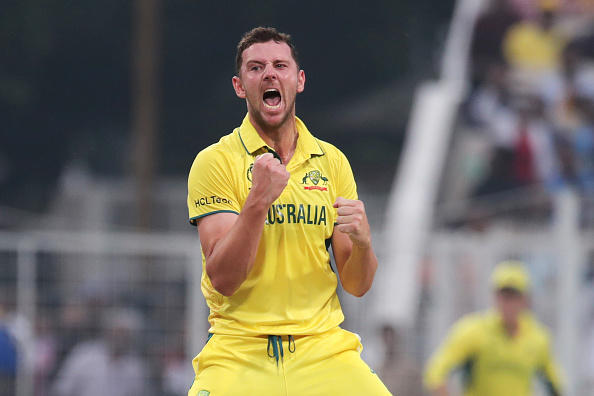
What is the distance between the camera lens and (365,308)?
35.6 ft

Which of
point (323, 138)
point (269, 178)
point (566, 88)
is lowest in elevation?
point (269, 178)

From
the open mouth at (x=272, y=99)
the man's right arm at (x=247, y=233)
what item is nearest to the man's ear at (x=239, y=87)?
the open mouth at (x=272, y=99)

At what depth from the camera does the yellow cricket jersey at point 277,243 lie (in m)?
4.13

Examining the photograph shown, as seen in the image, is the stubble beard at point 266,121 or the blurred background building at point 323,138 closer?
the stubble beard at point 266,121

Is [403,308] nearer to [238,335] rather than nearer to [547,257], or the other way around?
[547,257]

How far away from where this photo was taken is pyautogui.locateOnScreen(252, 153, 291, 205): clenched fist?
3.87 m

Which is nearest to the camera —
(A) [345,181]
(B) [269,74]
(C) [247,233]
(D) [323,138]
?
(C) [247,233]

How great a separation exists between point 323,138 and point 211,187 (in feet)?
70.1

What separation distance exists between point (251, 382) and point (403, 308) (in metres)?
7.10

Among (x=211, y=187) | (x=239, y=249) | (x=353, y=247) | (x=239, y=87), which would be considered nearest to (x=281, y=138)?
(x=239, y=87)

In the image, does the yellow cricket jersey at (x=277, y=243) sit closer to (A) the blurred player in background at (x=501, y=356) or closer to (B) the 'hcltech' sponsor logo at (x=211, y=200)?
(B) the 'hcltech' sponsor logo at (x=211, y=200)

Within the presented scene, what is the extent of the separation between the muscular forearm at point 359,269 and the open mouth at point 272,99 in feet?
2.03

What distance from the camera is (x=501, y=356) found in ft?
28.6

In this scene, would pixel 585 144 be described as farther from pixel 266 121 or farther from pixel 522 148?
pixel 266 121
